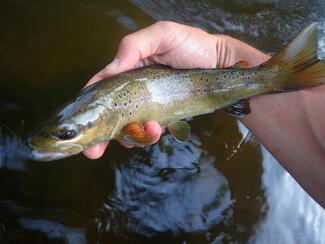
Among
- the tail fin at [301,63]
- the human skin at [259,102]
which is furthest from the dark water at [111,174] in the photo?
the tail fin at [301,63]

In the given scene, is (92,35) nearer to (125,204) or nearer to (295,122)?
(125,204)

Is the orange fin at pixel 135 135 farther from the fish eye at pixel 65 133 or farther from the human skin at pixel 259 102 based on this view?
the fish eye at pixel 65 133

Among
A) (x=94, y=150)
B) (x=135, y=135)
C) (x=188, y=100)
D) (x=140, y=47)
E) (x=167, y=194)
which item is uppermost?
(x=140, y=47)

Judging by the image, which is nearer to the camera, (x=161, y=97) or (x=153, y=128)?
(x=153, y=128)

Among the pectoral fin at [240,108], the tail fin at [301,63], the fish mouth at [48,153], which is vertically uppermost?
the tail fin at [301,63]

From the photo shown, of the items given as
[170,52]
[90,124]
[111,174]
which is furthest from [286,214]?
[90,124]

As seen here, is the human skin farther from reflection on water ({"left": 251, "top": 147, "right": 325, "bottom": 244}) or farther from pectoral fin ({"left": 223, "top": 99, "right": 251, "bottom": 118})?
reflection on water ({"left": 251, "top": 147, "right": 325, "bottom": 244})

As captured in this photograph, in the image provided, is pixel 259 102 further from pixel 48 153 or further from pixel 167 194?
pixel 48 153

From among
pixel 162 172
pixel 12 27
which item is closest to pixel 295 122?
pixel 162 172
